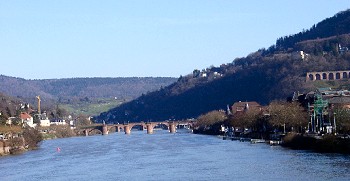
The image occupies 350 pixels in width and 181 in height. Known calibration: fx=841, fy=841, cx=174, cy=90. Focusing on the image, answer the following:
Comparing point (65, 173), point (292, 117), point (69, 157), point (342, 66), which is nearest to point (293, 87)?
point (342, 66)

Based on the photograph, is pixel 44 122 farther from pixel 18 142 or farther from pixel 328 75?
pixel 18 142

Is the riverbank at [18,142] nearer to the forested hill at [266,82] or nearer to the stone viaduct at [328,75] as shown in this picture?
the forested hill at [266,82]

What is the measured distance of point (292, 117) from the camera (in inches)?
2746

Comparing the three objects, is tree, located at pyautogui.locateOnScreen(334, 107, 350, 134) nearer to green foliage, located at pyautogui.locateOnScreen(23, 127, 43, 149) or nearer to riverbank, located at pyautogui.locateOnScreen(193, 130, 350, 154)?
riverbank, located at pyautogui.locateOnScreen(193, 130, 350, 154)

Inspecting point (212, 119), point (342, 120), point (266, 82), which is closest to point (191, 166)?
point (342, 120)

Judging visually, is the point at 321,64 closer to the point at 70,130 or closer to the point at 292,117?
the point at 70,130

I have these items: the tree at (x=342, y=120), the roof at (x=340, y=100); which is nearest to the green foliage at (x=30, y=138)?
the roof at (x=340, y=100)

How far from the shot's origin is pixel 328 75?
14238 cm

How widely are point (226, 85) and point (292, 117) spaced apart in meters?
108

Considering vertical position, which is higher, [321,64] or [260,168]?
[321,64]

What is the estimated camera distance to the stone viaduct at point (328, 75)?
141 m

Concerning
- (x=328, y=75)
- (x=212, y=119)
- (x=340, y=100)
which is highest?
(x=328, y=75)

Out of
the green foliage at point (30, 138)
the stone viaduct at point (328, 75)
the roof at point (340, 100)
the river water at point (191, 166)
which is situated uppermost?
the stone viaduct at point (328, 75)

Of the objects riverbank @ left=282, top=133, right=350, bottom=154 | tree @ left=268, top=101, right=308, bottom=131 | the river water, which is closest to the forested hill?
tree @ left=268, top=101, right=308, bottom=131
